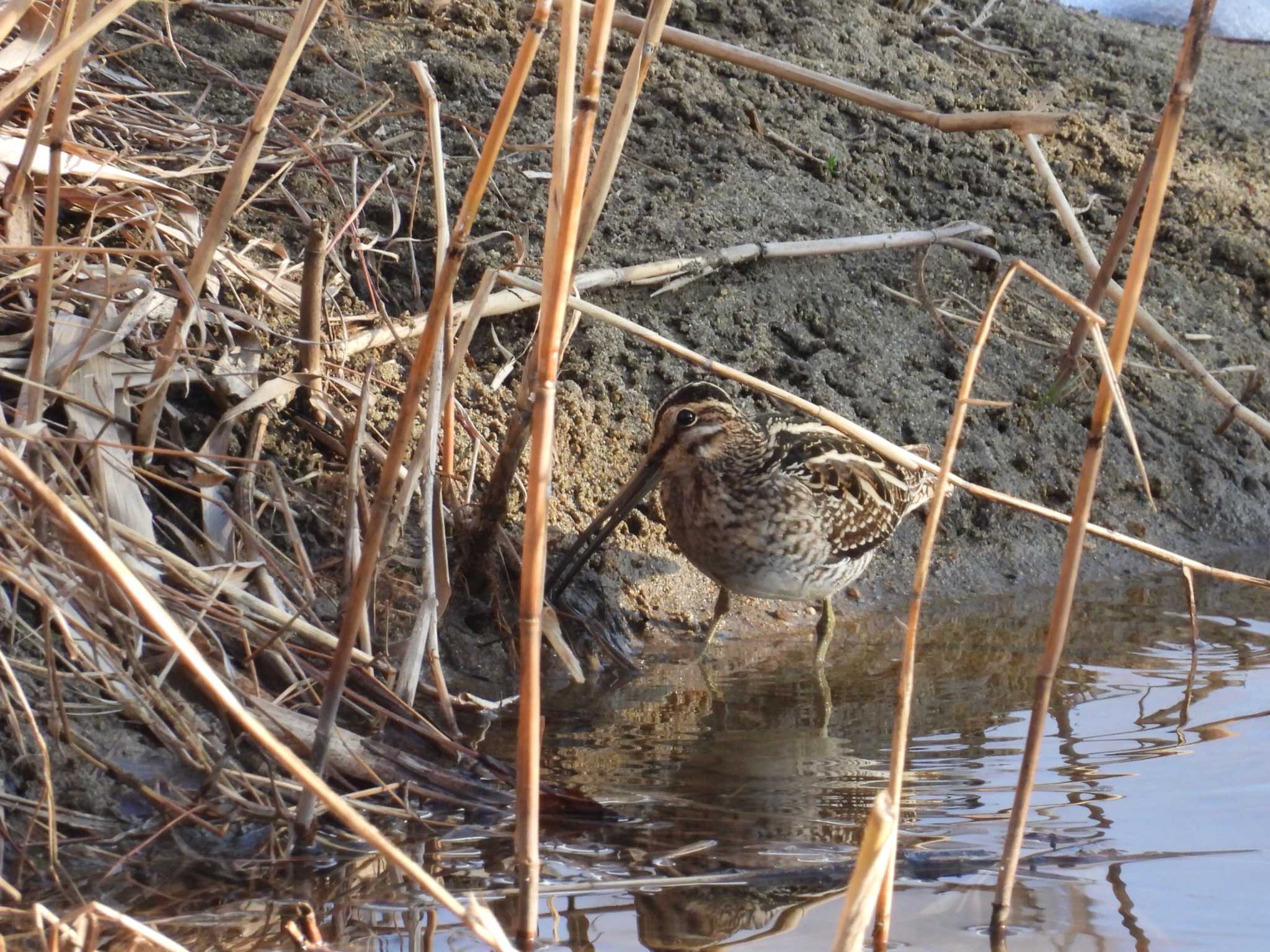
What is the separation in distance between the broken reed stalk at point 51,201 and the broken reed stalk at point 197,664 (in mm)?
1118

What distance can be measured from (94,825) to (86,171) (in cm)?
180

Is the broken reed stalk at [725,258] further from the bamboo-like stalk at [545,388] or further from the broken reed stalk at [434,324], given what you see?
the bamboo-like stalk at [545,388]

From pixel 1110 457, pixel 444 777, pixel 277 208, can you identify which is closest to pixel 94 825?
pixel 444 777

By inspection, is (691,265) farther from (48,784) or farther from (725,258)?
(48,784)

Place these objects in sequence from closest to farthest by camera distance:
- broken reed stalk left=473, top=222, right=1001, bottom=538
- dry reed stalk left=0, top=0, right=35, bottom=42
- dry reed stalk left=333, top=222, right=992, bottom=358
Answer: dry reed stalk left=0, top=0, right=35, bottom=42
broken reed stalk left=473, top=222, right=1001, bottom=538
dry reed stalk left=333, top=222, right=992, bottom=358

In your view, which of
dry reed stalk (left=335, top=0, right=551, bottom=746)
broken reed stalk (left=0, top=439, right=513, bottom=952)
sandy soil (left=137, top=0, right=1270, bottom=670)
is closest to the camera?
broken reed stalk (left=0, top=439, right=513, bottom=952)

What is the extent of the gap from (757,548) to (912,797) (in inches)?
56.0

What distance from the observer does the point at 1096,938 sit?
8.84ft

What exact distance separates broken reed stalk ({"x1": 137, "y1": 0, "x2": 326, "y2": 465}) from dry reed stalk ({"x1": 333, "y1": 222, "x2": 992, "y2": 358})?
77cm

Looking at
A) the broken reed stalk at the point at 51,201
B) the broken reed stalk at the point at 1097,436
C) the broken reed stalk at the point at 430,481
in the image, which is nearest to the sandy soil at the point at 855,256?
the broken reed stalk at the point at 430,481

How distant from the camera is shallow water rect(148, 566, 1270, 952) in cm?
271

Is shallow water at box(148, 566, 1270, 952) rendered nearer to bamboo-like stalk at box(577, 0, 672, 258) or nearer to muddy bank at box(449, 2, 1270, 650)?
muddy bank at box(449, 2, 1270, 650)

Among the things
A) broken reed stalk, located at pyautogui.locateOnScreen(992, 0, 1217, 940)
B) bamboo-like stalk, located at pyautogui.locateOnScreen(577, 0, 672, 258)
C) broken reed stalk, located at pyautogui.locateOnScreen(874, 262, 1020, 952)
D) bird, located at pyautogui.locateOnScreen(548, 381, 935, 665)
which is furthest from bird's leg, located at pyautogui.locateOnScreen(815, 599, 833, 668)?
broken reed stalk, located at pyautogui.locateOnScreen(874, 262, 1020, 952)

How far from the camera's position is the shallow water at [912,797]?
8.91 feet
